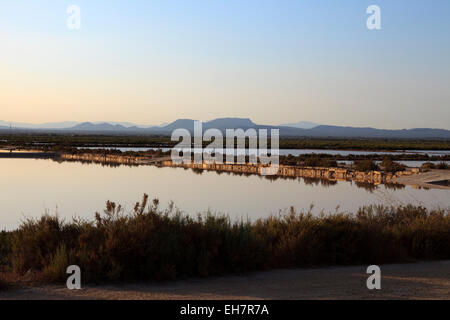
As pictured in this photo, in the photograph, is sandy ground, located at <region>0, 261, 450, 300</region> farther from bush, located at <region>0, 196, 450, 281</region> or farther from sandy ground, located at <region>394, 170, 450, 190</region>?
sandy ground, located at <region>394, 170, 450, 190</region>

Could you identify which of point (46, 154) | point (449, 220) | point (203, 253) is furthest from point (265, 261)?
point (46, 154)

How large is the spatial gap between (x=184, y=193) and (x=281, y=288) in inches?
655

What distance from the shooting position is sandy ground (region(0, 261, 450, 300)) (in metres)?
6.33

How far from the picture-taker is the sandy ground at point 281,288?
20.8ft

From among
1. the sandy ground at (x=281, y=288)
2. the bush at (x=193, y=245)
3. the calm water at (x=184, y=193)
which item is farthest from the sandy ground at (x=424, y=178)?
the sandy ground at (x=281, y=288)

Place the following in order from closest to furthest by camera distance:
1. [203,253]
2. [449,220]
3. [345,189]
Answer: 1. [203,253]
2. [449,220]
3. [345,189]

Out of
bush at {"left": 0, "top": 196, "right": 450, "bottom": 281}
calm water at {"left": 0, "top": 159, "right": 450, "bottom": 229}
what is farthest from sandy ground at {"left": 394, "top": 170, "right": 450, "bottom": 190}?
bush at {"left": 0, "top": 196, "right": 450, "bottom": 281}

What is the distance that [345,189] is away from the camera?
25797 mm

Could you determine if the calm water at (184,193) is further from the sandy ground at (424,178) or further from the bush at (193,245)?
the bush at (193,245)

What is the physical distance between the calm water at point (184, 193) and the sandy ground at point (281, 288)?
759cm

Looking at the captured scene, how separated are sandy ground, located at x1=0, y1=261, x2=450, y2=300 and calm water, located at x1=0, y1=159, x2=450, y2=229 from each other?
7592 millimetres

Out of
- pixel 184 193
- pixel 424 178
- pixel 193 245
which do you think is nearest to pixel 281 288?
pixel 193 245
